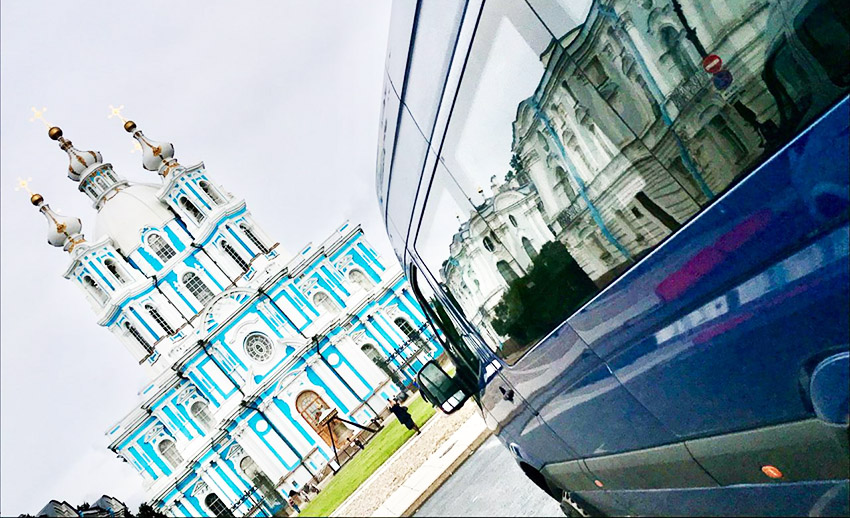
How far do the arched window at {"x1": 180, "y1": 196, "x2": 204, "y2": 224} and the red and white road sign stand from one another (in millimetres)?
49932

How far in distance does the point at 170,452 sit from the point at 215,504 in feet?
13.6

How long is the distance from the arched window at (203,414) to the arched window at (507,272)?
45698mm

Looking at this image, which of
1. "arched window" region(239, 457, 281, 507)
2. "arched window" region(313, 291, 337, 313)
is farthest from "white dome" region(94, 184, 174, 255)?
"arched window" region(239, 457, 281, 507)

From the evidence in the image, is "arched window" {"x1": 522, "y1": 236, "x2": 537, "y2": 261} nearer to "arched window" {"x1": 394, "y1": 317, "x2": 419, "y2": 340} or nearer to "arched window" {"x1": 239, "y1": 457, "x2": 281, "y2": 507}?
"arched window" {"x1": 239, "y1": 457, "x2": 281, "y2": 507}

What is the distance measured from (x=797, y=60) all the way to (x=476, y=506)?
30.7ft

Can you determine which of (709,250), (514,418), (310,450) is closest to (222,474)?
(310,450)

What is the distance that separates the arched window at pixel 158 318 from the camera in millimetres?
48344

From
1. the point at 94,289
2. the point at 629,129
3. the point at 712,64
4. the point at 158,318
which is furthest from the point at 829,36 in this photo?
the point at 94,289

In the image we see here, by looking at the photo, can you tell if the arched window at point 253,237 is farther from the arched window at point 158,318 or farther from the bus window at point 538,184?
the bus window at point 538,184

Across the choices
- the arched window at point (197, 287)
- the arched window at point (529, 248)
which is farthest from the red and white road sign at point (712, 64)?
the arched window at point (197, 287)

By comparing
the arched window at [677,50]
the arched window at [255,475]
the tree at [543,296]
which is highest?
the arched window at [677,50]

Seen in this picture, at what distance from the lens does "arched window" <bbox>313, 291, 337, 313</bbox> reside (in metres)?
47.3

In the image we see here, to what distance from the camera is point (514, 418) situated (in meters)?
5.24

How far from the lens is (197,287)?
4906cm
